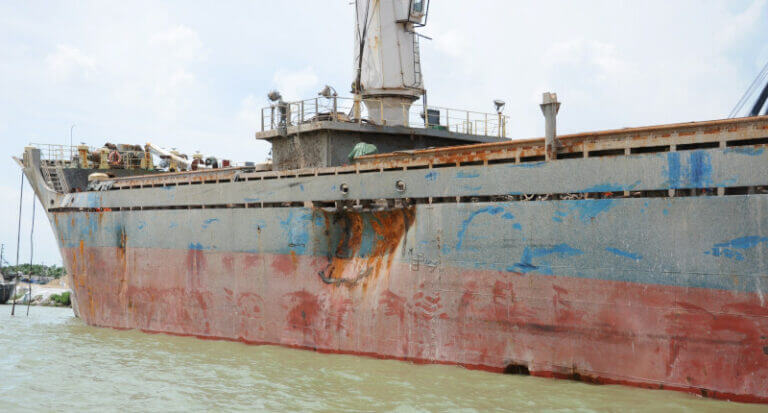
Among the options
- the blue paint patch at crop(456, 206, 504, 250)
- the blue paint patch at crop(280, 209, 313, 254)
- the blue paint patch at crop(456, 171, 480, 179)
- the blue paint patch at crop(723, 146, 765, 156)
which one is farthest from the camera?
the blue paint patch at crop(280, 209, 313, 254)

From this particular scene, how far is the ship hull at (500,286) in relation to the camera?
955cm

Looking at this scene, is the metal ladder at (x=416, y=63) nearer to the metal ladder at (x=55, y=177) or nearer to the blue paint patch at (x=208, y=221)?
the blue paint patch at (x=208, y=221)

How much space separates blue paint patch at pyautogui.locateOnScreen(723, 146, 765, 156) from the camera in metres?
9.26

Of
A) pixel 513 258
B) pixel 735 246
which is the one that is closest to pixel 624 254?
pixel 735 246

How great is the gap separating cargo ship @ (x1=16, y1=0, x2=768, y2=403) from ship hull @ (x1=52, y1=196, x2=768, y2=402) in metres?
0.03

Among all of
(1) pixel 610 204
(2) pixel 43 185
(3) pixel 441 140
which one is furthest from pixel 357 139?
(2) pixel 43 185

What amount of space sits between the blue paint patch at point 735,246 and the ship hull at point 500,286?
0.02 meters

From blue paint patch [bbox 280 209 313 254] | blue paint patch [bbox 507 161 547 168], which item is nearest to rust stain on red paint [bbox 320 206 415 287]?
blue paint patch [bbox 280 209 313 254]

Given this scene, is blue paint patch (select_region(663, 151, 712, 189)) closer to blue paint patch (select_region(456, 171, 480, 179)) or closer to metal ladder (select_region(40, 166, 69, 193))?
blue paint patch (select_region(456, 171, 480, 179))

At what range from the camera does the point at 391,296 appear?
43.5ft

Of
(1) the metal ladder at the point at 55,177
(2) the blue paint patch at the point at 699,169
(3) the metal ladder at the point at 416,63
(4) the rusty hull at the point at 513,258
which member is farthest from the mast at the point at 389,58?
(1) the metal ladder at the point at 55,177

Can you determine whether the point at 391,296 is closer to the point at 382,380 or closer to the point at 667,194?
the point at 382,380

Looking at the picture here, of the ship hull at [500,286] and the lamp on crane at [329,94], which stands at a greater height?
the lamp on crane at [329,94]

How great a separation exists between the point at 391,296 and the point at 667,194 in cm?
573
